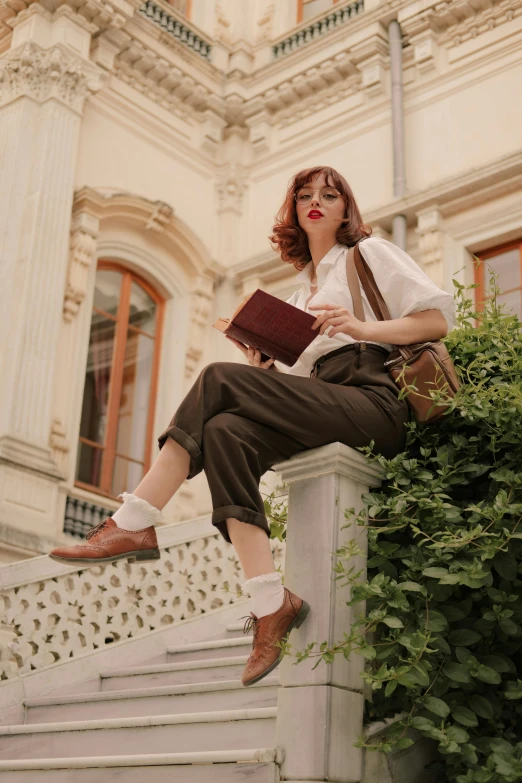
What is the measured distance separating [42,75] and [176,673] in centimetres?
640

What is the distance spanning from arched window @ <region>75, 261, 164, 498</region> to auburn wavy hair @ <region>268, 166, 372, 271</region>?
5.92m

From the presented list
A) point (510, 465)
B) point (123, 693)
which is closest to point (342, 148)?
point (123, 693)

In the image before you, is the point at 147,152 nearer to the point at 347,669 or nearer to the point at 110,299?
the point at 110,299

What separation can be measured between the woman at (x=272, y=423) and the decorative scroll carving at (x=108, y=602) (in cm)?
A: 240

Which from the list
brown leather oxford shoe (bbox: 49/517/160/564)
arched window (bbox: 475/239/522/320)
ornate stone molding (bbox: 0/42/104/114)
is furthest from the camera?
ornate stone molding (bbox: 0/42/104/114)

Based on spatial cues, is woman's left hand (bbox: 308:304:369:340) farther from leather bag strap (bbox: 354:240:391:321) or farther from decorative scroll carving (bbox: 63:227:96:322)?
decorative scroll carving (bbox: 63:227:96:322)

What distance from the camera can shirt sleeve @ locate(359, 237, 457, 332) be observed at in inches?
124

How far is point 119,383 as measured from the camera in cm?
988

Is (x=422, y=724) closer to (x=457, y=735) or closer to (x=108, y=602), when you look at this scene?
(x=457, y=735)

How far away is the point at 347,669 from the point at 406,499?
20.3 inches

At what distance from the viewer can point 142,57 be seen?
409 inches

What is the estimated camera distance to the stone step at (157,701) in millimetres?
3969

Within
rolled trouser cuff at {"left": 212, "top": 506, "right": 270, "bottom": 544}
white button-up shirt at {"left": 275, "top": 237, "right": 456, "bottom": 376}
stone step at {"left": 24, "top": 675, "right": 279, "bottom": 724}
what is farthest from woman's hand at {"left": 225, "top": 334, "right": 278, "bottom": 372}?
stone step at {"left": 24, "top": 675, "right": 279, "bottom": 724}

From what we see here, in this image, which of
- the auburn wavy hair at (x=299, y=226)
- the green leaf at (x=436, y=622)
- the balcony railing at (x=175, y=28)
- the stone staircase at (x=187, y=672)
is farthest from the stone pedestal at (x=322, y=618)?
the balcony railing at (x=175, y=28)
